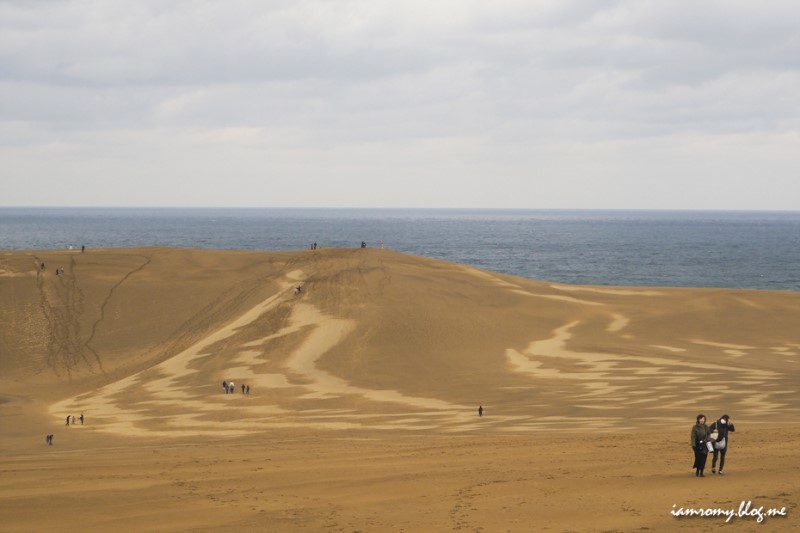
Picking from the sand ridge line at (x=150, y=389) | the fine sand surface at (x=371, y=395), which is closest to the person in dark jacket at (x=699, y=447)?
the fine sand surface at (x=371, y=395)

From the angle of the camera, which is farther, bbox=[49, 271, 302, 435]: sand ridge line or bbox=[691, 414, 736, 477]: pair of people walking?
bbox=[49, 271, 302, 435]: sand ridge line

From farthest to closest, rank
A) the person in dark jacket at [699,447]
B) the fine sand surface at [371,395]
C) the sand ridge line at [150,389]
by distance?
the sand ridge line at [150,389]
the person in dark jacket at [699,447]
the fine sand surface at [371,395]

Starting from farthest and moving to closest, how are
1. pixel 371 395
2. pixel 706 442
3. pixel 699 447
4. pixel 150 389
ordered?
1. pixel 150 389
2. pixel 371 395
3. pixel 706 442
4. pixel 699 447

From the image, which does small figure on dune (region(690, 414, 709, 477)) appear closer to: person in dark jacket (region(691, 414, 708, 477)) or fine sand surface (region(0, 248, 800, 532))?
person in dark jacket (region(691, 414, 708, 477))

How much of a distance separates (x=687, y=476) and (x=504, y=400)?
18458 mm

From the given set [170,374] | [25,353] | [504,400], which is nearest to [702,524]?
[504,400]

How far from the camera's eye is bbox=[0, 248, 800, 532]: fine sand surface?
16297 mm

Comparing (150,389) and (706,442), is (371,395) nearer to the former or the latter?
(150,389)

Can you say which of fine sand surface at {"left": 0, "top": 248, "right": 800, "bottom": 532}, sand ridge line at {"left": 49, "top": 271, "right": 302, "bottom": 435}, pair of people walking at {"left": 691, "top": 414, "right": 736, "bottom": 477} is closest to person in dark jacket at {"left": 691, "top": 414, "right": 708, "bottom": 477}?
pair of people walking at {"left": 691, "top": 414, "right": 736, "bottom": 477}

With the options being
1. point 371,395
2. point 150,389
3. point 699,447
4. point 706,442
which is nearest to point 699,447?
point 699,447

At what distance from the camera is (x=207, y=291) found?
60.6 metres

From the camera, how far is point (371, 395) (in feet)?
128

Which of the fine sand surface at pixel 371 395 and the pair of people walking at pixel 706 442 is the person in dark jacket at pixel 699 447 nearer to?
the pair of people walking at pixel 706 442

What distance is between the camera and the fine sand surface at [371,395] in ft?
53.5
